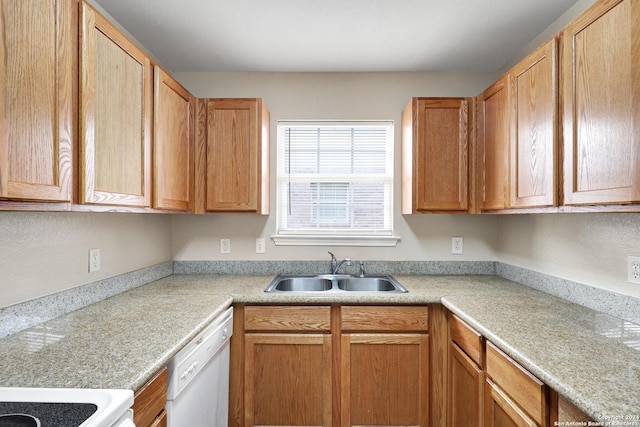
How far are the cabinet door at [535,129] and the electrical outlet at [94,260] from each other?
2211mm

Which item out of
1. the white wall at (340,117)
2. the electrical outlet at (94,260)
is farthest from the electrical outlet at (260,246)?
the electrical outlet at (94,260)

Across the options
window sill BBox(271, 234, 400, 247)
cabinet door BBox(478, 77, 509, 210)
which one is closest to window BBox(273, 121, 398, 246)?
window sill BBox(271, 234, 400, 247)

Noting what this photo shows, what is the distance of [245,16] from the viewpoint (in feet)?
5.78

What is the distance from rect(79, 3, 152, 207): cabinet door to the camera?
1150 mm

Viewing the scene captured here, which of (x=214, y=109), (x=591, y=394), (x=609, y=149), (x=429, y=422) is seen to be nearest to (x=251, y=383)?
(x=429, y=422)

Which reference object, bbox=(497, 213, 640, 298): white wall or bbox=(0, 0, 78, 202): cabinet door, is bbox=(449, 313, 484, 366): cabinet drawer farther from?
bbox=(0, 0, 78, 202): cabinet door

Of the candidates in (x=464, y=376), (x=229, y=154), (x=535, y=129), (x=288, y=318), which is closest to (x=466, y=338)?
(x=464, y=376)

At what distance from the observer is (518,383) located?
→ 1125mm

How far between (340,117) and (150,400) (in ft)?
6.89

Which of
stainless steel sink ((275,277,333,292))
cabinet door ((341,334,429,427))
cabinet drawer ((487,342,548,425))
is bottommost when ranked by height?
cabinet door ((341,334,429,427))

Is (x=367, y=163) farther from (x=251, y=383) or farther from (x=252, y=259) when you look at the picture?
(x=251, y=383)

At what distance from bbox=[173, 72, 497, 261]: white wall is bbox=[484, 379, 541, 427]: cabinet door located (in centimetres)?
119

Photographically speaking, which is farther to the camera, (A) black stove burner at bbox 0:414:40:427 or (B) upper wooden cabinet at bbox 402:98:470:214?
(B) upper wooden cabinet at bbox 402:98:470:214

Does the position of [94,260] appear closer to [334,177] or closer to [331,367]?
[331,367]
